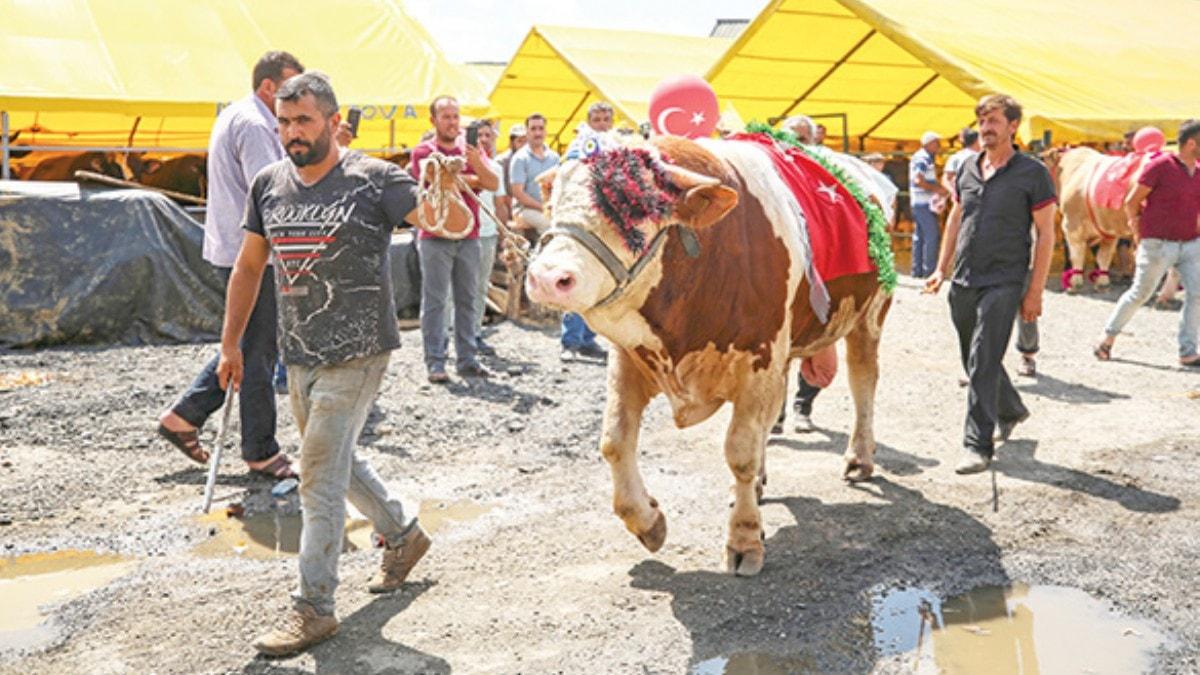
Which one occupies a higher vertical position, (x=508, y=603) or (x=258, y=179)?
(x=258, y=179)

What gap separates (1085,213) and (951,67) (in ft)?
8.78

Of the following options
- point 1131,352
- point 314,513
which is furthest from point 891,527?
point 1131,352

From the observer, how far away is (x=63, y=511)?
5547 mm

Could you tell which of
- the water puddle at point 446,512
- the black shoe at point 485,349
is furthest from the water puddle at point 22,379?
the water puddle at point 446,512

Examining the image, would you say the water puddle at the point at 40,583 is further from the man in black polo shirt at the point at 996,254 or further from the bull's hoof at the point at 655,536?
the man in black polo shirt at the point at 996,254

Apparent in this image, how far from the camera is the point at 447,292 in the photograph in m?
8.78

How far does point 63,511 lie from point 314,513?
86.9 inches

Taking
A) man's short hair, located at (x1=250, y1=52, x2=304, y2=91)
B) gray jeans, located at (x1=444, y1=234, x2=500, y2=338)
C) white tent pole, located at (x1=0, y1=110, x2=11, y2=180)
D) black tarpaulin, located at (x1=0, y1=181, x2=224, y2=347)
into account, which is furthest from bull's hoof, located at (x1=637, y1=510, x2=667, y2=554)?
white tent pole, located at (x1=0, y1=110, x2=11, y2=180)

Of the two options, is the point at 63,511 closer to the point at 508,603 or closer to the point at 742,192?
the point at 508,603

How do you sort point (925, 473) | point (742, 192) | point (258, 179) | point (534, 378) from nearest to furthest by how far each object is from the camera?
point (258, 179) < point (742, 192) < point (925, 473) < point (534, 378)

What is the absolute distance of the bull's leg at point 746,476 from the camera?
4.66 meters

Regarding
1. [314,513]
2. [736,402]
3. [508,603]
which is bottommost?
[508,603]

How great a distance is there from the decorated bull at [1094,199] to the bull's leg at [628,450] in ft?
38.1

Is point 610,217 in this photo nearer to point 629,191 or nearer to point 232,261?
point 629,191
